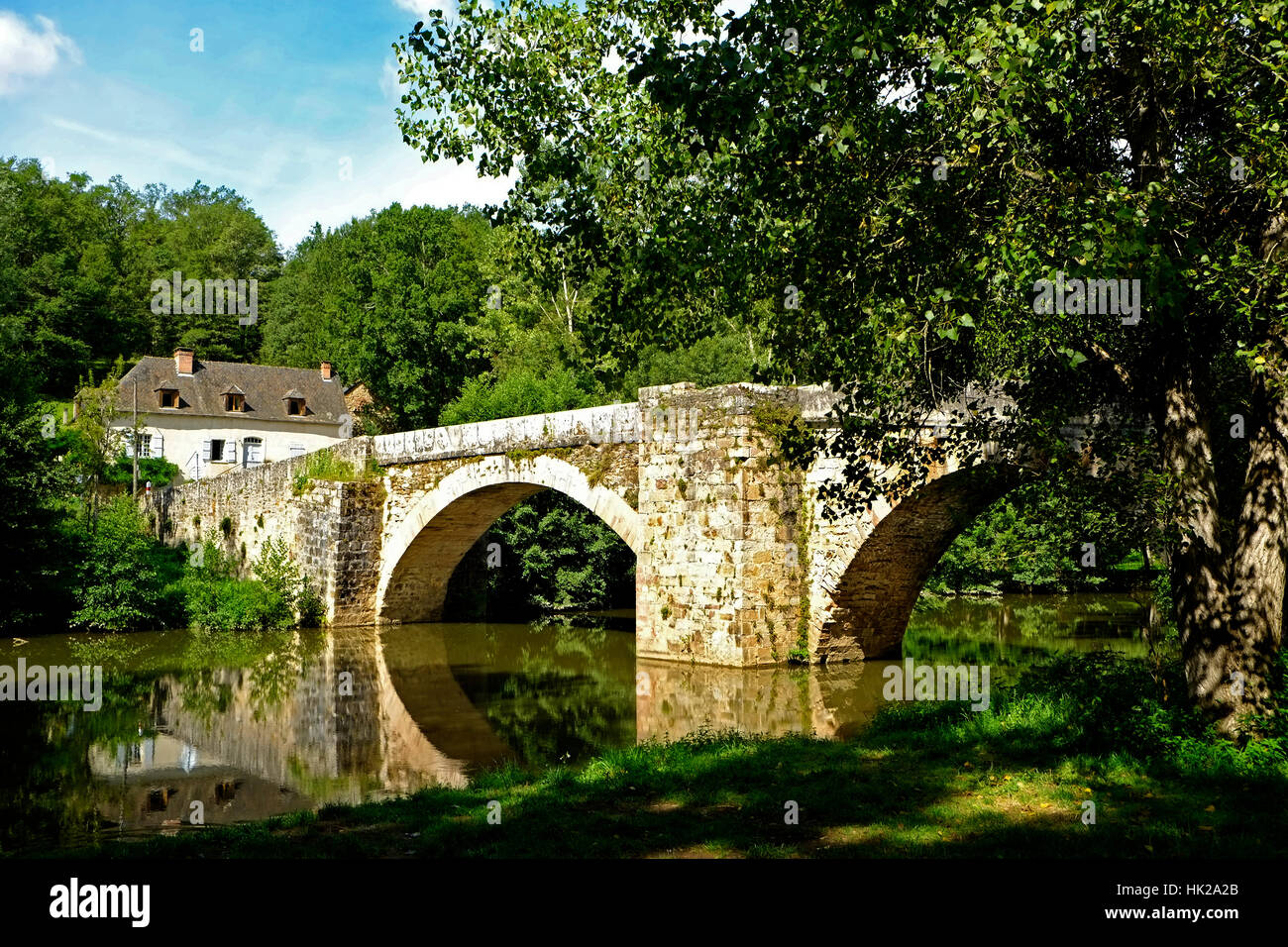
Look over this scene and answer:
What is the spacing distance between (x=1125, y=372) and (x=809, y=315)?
1.86 meters

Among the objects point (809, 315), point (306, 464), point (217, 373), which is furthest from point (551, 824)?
point (217, 373)

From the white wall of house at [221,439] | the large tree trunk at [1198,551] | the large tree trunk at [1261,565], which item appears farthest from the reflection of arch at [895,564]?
the white wall of house at [221,439]

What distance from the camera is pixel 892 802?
5.18 m

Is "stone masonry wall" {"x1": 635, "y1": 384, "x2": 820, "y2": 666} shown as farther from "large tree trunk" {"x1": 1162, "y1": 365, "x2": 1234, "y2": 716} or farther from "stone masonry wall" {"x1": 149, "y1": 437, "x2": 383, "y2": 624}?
"stone masonry wall" {"x1": 149, "y1": 437, "x2": 383, "y2": 624}

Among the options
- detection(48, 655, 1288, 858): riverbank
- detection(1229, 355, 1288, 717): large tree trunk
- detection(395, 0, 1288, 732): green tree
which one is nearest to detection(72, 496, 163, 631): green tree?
detection(48, 655, 1288, 858): riverbank

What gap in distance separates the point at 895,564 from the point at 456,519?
26.1 ft

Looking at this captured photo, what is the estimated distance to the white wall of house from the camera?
34.2 meters

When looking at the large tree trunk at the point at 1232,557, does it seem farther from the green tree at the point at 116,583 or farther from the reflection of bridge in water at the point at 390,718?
the green tree at the point at 116,583

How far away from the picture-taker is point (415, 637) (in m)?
17.1

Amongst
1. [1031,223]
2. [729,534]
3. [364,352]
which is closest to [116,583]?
[729,534]

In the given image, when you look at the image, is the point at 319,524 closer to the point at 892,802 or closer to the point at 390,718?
the point at 390,718

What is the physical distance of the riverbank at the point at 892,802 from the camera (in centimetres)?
441

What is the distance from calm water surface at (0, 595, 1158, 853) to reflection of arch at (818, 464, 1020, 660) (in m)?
0.38
